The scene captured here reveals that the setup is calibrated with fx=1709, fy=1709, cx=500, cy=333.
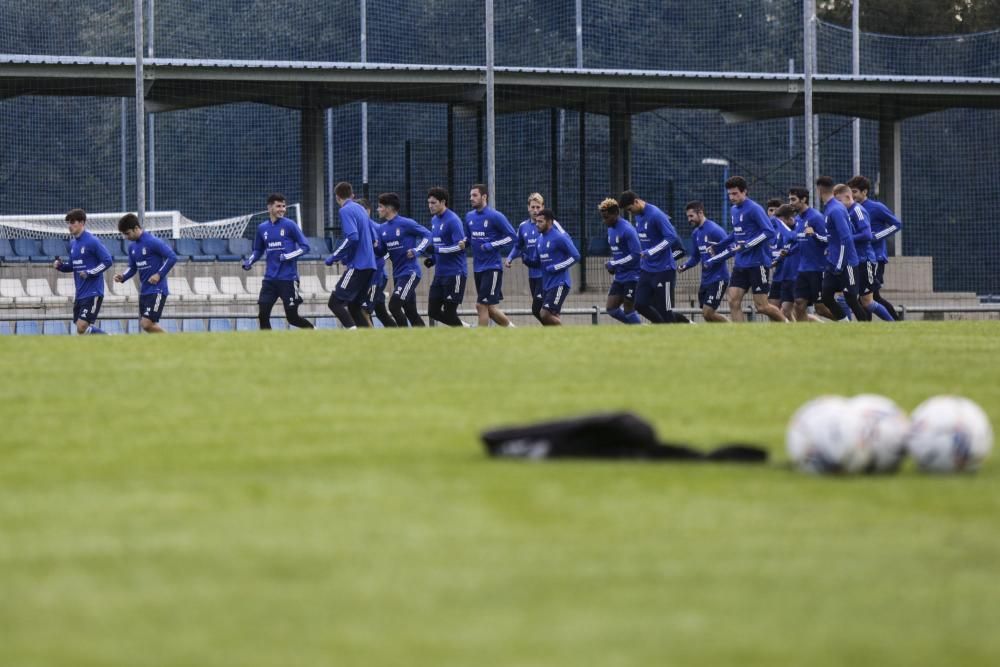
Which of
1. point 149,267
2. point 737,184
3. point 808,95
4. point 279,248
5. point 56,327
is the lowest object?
point 56,327

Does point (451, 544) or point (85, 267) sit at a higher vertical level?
point (85, 267)

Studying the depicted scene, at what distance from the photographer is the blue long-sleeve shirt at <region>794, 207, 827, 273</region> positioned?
73.7 ft

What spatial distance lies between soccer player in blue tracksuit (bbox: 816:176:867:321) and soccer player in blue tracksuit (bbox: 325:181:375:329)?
585cm

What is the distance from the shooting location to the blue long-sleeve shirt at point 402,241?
2269 centimetres

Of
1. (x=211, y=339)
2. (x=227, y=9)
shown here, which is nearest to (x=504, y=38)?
(x=227, y=9)

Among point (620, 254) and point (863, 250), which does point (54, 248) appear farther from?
point (863, 250)

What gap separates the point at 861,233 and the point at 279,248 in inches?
303

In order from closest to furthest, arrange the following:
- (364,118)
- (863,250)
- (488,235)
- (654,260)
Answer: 1. (654,260)
2. (488,235)
3. (863,250)
4. (364,118)

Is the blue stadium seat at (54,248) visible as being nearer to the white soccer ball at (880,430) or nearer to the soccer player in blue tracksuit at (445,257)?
the soccer player in blue tracksuit at (445,257)

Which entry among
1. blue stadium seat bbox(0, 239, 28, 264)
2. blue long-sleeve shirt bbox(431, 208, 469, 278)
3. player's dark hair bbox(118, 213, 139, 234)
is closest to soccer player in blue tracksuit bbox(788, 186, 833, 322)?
blue long-sleeve shirt bbox(431, 208, 469, 278)

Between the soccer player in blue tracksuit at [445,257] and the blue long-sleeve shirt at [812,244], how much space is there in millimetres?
4494

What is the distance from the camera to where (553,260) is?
22.4 metres

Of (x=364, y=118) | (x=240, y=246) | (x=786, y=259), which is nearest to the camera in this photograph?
(x=786, y=259)

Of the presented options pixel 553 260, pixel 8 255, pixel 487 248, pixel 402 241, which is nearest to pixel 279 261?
pixel 402 241
